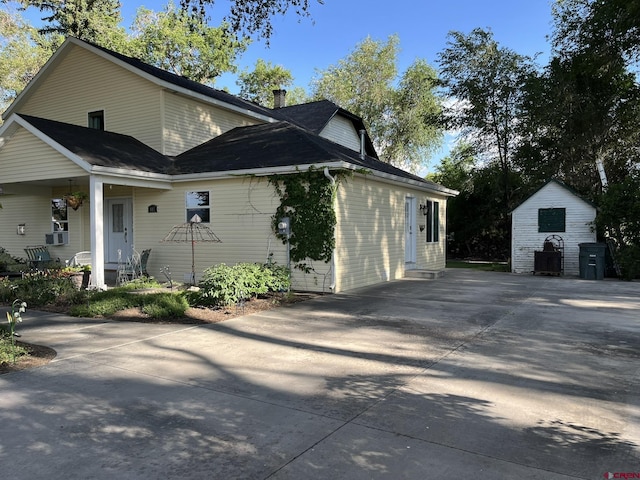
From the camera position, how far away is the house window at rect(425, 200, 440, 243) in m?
15.4

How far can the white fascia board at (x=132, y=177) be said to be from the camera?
984 centimetres

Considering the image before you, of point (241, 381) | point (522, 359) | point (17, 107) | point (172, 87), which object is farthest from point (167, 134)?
point (522, 359)

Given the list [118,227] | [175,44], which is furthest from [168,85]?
[175,44]

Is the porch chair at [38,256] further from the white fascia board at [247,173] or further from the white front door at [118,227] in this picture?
the white fascia board at [247,173]

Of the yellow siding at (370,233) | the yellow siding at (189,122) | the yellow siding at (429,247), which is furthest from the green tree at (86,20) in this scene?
the yellow siding at (370,233)

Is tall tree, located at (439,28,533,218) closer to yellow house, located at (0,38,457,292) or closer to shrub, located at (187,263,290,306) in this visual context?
yellow house, located at (0,38,457,292)

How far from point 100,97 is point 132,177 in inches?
218

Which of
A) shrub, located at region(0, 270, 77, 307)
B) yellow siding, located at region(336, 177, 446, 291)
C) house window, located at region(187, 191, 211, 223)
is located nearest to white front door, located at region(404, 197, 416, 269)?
yellow siding, located at region(336, 177, 446, 291)

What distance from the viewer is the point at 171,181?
11.8 meters

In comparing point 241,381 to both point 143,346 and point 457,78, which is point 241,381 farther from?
point 457,78

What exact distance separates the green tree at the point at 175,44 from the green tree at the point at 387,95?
7.83 m

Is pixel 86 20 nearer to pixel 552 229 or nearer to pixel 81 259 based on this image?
pixel 81 259

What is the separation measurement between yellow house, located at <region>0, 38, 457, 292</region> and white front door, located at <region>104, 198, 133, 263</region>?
4cm

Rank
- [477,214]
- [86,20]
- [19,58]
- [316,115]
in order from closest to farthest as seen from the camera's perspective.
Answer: [316,115], [477,214], [19,58], [86,20]
